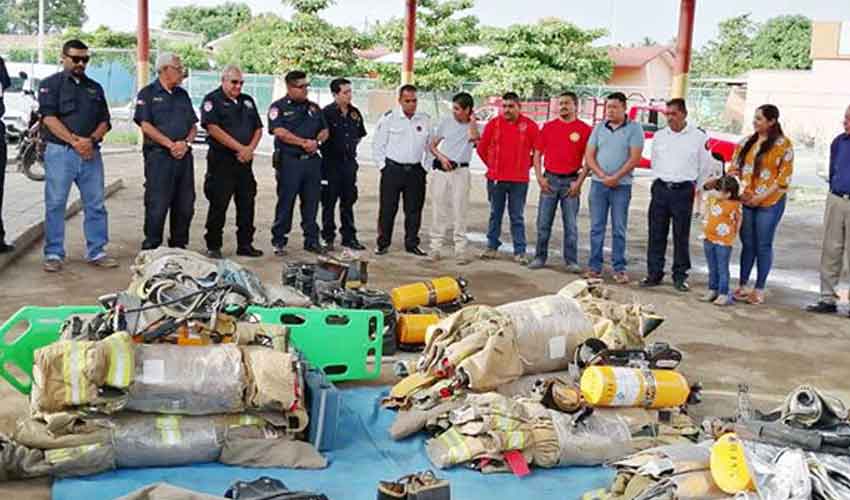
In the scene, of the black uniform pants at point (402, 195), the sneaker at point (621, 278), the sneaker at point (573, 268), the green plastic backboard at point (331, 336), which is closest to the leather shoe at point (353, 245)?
the black uniform pants at point (402, 195)

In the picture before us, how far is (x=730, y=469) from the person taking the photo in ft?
11.6

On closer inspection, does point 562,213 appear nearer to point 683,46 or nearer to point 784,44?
point 683,46

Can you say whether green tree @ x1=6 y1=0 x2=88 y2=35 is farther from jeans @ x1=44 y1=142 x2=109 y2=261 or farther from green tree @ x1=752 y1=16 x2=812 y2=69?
jeans @ x1=44 y1=142 x2=109 y2=261

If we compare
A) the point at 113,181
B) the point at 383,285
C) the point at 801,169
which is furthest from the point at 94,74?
the point at 383,285

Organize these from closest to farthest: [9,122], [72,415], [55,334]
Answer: [72,415], [55,334], [9,122]

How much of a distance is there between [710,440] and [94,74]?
28.8m

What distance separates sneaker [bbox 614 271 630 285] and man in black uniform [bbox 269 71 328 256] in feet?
9.07

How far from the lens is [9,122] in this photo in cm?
2050

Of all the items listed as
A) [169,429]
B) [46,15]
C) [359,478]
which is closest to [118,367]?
[169,429]

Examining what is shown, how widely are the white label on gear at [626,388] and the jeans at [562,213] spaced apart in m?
4.29

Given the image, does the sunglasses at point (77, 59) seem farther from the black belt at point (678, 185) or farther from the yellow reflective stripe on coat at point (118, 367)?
the black belt at point (678, 185)

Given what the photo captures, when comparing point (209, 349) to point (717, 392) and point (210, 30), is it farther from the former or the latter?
point (210, 30)

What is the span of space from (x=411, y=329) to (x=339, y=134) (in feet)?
12.1

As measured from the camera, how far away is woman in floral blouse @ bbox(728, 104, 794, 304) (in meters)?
7.80
